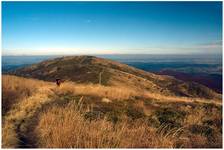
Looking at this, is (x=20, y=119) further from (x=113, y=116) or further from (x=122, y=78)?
(x=122, y=78)

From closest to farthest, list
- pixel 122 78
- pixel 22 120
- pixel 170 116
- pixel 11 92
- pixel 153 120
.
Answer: pixel 22 120 → pixel 11 92 → pixel 153 120 → pixel 170 116 → pixel 122 78

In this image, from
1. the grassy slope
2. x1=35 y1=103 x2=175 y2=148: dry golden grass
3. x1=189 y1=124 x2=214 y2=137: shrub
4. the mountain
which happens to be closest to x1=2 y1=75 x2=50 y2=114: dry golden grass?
the grassy slope

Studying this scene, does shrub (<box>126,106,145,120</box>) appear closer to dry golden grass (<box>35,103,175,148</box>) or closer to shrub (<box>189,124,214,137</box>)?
shrub (<box>189,124,214,137</box>)

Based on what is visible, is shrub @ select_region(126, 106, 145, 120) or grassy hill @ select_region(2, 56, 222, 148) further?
shrub @ select_region(126, 106, 145, 120)

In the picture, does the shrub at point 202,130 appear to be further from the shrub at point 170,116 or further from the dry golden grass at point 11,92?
the dry golden grass at point 11,92

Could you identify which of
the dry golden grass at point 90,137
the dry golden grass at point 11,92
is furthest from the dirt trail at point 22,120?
the dry golden grass at point 90,137

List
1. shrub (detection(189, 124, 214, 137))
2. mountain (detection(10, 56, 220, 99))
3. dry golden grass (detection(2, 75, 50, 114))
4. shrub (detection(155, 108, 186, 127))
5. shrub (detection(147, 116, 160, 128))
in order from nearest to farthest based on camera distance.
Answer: dry golden grass (detection(2, 75, 50, 114)) → shrub (detection(189, 124, 214, 137)) → shrub (detection(147, 116, 160, 128)) → shrub (detection(155, 108, 186, 127)) → mountain (detection(10, 56, 220, 99))

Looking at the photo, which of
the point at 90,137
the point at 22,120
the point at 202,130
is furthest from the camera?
the point at 202,130

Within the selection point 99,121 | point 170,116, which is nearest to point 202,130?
point 170,116

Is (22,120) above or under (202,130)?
above
